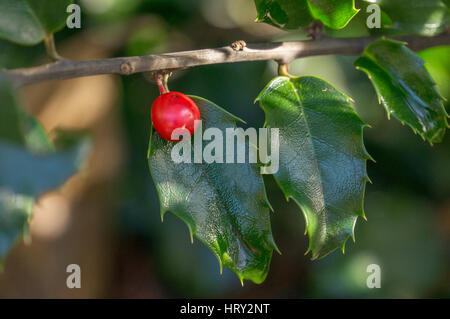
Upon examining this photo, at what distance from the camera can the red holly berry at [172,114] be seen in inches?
29.8

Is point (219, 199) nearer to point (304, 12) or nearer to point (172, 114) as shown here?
point (172, 114)

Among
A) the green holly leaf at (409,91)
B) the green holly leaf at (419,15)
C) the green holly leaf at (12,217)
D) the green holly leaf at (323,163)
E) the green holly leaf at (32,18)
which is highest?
the green holly leaf at (419,15)

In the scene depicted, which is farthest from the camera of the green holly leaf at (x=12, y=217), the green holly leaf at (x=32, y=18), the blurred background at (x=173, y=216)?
the blurred background at (x=173, y=216)

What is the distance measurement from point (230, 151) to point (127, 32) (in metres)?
1.23

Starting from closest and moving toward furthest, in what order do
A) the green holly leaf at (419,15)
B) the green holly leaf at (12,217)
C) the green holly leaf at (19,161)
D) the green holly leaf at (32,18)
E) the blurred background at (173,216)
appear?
1. the green holly leaf at (19,161)
2. the green holly leaf at (12,217)
3. the green holly leaf at (32,18)
4. the green holly leaf at (419,15)
5. the blurred background at (173,216)

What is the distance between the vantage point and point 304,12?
0.91 meters

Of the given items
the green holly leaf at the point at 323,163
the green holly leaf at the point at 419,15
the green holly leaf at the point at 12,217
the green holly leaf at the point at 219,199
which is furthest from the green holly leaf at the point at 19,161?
the green holly leaf at the point at 419,15

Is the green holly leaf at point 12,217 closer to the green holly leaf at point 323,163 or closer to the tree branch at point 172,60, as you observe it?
the tree branch at point 172,60

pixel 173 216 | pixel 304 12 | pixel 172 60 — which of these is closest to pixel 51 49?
pixel 172 60

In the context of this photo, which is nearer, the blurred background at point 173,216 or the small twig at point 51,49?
the small twig at point 51,49

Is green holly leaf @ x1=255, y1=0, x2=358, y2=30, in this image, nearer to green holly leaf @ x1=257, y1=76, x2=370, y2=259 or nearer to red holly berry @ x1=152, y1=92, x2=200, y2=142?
green holly leaf @ x1=257, y1=76, x2=370, y2=259

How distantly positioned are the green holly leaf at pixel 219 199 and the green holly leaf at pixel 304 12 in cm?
24

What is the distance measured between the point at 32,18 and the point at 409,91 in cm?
74

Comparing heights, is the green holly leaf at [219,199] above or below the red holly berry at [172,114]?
below
